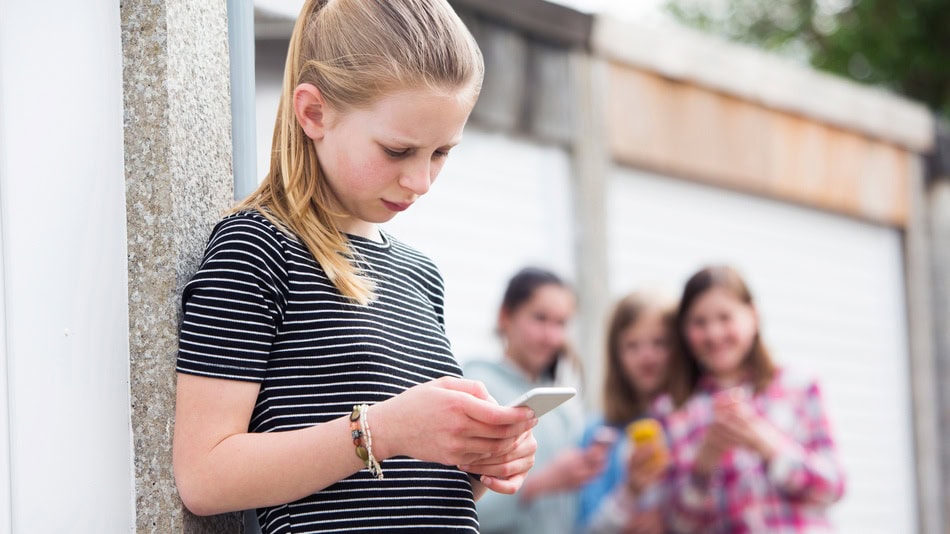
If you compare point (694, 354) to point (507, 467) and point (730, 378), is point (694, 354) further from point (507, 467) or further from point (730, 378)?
point (507, 467)

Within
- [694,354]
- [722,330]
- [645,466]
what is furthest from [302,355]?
[694,354]

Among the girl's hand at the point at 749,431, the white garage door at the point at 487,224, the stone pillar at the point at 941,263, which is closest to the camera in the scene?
the girl's hand at the point at 749,431

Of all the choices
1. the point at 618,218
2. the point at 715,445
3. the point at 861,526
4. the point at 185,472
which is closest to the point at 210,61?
the point at 185,472

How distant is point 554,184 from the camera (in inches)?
232

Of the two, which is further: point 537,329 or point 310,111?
point 537,329

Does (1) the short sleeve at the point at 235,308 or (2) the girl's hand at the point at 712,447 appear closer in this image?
(1) the short sleeve at the point at 235,308

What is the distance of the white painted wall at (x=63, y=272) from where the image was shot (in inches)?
60.6

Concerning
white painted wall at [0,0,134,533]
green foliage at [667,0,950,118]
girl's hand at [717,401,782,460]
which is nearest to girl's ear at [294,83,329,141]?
white painted wall at [0,0,134,533]

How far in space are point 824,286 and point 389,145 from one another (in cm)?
669

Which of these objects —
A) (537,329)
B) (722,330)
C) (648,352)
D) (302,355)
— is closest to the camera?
(302,355)

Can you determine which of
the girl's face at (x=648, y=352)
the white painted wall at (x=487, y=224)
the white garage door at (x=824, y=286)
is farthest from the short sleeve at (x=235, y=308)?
the white garage door at (x=824, y=286)

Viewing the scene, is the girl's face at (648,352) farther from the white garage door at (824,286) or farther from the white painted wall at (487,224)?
the white garage door at (824,286)

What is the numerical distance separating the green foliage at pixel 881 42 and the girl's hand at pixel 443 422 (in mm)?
13534

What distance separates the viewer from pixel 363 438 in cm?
136
